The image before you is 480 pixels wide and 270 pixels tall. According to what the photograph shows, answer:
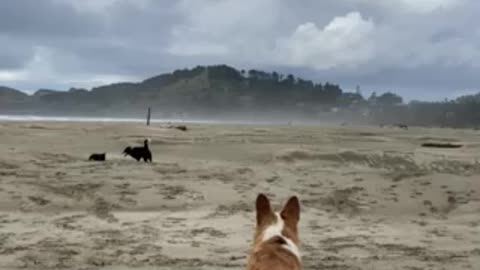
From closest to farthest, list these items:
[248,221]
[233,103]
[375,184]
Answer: [248,221]
[375,184]
[233,103]

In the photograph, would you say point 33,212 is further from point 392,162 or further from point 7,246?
point 392,162

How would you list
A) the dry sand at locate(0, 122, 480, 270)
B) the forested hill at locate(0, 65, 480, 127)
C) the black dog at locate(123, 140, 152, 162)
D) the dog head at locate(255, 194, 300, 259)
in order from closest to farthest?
the dog head at locate(255, 194, 300, 259) < the dry sand at locate(0, 122, 480, 270) < the black dog at locate(123, 140, 152, 162) < the forested hill at locate(0, 65, 480, 127)

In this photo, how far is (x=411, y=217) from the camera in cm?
1316

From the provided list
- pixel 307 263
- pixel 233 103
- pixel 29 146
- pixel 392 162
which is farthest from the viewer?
pixel 233 103

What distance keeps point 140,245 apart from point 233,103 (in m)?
172

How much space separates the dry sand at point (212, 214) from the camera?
30.1 ft

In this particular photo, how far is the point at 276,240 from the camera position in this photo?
379cm

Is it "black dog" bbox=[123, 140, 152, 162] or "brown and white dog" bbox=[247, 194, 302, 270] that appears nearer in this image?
"brown and white dog" bbox=[247, 194, 302, 270]

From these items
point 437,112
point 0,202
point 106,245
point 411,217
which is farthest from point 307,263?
point 437,112

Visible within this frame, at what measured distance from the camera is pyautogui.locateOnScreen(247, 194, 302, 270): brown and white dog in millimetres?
3646

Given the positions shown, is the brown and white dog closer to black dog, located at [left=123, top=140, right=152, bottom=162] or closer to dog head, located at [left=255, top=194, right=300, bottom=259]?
dog head, located at [left=255, top=194, right=300, bottom=259]

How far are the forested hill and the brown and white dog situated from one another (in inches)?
5537

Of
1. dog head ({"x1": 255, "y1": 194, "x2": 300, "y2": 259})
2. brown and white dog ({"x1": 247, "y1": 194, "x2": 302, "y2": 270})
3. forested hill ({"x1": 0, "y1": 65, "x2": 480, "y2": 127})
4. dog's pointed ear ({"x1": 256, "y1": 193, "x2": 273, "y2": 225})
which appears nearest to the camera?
brown and white dog ({"x1": 247, "y1": 194, "x2": 302, "y2": 270})

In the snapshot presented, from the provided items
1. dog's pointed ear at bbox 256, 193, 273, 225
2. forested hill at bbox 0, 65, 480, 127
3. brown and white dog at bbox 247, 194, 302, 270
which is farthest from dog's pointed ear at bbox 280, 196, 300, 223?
forested hill at bbox 0, 65, 480, 127
